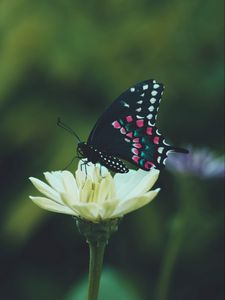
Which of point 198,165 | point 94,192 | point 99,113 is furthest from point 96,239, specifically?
point 99,113

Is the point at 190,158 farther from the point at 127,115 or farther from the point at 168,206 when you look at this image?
the point at 127,115

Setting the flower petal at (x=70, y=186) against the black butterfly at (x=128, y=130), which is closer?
the flower petal at (x=70, y=186)

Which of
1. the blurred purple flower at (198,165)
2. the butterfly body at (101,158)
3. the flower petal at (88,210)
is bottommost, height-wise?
the flower petal at (88,210)

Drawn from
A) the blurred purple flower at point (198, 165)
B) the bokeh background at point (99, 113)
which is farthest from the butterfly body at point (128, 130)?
the bokeh background at point (99, 113)

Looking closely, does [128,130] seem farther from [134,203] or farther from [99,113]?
[99,113]

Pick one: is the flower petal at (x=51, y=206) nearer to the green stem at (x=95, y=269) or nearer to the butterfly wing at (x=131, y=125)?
the green stem at (x=95, y=269)

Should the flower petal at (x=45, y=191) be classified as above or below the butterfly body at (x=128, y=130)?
below

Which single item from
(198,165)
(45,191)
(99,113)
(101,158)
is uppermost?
(99,113)
